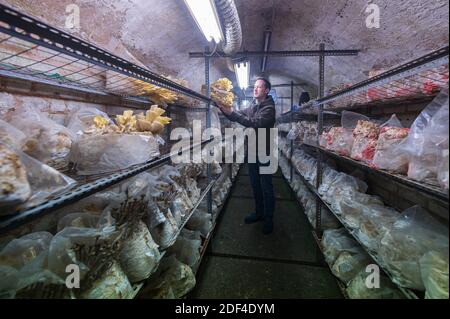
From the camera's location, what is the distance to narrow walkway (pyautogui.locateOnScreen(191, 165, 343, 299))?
1652 mm

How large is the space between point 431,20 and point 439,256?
5.11ft

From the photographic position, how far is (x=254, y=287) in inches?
66.2

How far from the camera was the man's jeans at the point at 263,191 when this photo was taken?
244 centimetres

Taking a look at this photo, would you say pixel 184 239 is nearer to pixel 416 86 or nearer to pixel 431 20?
pixel 416 86

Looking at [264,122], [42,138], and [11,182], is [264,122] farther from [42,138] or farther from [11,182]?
[11,182]

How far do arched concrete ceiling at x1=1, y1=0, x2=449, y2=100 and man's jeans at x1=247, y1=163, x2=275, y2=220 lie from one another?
4.96 ft

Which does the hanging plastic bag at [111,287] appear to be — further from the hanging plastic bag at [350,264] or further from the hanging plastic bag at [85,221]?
the hanging plastic bag at [350,264]

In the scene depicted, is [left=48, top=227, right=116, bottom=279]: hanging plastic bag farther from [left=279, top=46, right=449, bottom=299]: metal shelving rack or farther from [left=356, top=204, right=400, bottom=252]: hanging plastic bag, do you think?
[left=356, top=204, right=400, bottom=252]: hanging plastic bag

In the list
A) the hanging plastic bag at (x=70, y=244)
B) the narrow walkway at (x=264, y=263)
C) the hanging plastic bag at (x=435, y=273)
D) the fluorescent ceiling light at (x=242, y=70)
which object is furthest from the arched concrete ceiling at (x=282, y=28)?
the narrow walkway at (x=264, y=263)

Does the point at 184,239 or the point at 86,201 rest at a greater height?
the point at 86,201

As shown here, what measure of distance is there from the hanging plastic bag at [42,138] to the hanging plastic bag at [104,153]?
0.18 ft

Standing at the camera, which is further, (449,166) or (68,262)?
(68,262)
